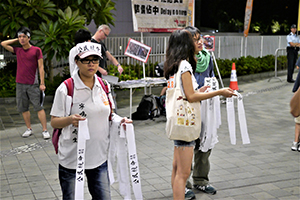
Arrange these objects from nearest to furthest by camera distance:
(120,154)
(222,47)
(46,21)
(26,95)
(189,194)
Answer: (120,154), (189,194), (26,95), (46,21), (222,47)

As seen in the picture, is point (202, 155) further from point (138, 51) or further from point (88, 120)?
point (138, 51)

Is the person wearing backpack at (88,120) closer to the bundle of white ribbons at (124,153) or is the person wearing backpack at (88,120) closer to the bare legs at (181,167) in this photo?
the bundle of white ribbons at (124,153)

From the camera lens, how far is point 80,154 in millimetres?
3090

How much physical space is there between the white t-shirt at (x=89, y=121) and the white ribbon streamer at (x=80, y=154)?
0.11m

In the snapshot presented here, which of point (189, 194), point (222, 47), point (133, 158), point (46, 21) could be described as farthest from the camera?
point (222, 47)

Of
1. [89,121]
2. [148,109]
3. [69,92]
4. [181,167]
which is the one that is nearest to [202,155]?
[181,167]

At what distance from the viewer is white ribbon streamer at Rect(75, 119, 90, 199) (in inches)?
119

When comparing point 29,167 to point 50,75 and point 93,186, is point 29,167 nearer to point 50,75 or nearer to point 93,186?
point 93,186

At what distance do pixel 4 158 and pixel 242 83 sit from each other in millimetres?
11467

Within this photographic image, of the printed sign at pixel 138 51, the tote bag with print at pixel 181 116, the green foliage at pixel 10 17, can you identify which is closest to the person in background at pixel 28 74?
the printed sign at pixel 138 51

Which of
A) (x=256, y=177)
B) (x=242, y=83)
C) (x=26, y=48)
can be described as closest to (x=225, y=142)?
(x=256, y=177)

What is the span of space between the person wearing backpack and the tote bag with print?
0.69 meters

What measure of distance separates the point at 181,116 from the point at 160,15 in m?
7.42

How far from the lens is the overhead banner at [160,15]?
33.5ft
